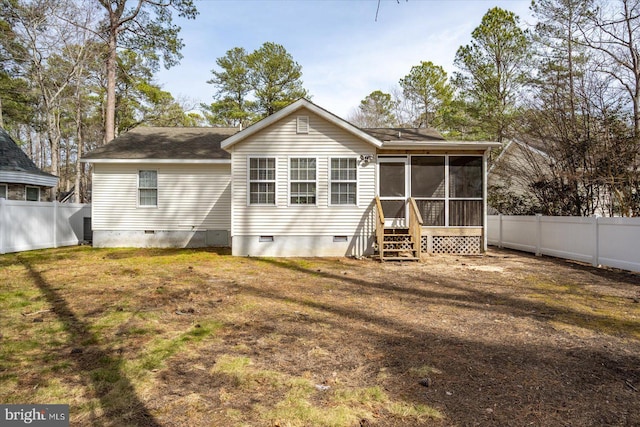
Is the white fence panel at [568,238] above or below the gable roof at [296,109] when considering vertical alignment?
below

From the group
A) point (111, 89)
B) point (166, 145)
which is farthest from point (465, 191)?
point (111, 89)

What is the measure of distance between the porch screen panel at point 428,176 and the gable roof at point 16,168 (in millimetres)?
16192

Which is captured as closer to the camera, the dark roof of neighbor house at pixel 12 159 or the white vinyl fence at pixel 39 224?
the white vinyl fence at pixel 39 224

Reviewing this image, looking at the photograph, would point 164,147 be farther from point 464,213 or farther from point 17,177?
point 464,213

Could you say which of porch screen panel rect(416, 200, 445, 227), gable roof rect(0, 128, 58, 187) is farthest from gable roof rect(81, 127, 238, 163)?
porch screen panel rect(416, 200, 445, 227)

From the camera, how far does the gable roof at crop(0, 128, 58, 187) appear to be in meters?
14.4

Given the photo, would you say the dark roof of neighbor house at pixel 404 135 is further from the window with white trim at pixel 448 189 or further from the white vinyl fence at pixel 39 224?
the white vinyl fence at pixel 39 224

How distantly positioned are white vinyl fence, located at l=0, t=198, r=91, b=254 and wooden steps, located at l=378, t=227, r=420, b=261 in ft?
36.7

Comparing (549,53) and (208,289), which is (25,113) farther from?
(549,53)

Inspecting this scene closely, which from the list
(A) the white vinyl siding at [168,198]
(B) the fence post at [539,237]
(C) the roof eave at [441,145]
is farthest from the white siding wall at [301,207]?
(B) the fence post at [539,237]

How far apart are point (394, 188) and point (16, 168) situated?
16000 millimetres

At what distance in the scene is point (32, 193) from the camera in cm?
1593

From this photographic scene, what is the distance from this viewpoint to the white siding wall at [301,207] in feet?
34.8

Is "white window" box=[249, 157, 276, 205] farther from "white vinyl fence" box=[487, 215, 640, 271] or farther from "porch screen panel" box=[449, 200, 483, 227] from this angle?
"white vinyl fence" box=[487, 215, 640, 271]
